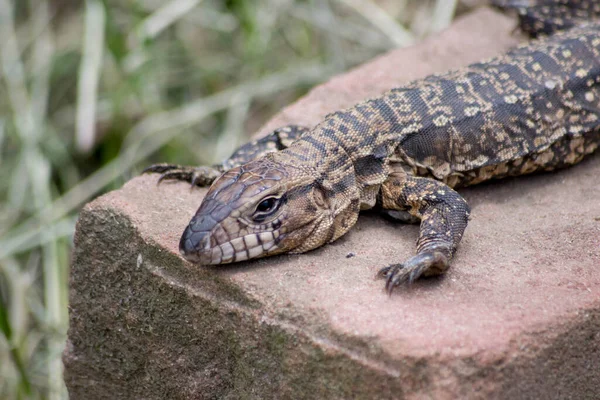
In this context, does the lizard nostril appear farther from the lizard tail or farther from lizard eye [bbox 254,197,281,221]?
the lizard tail

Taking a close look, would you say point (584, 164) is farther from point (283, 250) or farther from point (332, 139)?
point (283, 250)

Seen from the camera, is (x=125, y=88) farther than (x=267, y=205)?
Yes

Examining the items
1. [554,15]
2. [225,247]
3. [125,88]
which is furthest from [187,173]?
[554,15]

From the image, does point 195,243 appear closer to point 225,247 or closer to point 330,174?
point 225,247

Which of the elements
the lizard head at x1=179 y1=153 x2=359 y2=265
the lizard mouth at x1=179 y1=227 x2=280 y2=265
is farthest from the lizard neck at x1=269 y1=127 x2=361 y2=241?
the lizard mouth at x1=179 y1=227 x2=280 y2=265

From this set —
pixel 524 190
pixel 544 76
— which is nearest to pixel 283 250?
pixel 524 190
